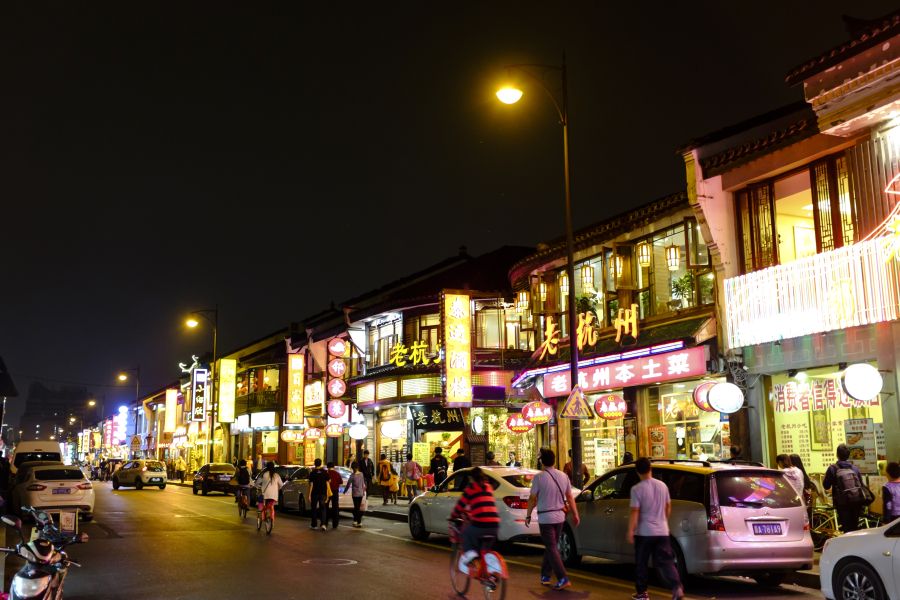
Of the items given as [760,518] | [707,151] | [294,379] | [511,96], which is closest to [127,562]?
[760,518]

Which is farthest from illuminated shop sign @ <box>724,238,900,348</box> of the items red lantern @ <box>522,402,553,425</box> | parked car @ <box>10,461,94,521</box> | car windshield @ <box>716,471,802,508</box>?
parked car @ <box>10,461,94,521</box>

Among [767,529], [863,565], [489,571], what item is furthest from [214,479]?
[863,565]

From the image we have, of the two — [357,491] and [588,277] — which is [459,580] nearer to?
[357,491]

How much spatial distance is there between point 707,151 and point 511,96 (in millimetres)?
5232

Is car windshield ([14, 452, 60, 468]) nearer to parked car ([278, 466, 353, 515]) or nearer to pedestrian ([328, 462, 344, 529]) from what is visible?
parked car ([278, 466, 353, 515])

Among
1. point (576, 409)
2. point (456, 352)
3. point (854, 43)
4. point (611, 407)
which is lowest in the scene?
point (576, 409)

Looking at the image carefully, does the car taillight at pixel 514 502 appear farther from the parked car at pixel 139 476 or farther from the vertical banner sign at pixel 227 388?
the vertical banner sign at pixel 227 388

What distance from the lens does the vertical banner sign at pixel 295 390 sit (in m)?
43.3

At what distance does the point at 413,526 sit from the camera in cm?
1770

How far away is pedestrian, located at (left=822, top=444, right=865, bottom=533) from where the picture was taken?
42.6 feet

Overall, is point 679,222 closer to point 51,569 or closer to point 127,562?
point 127,562

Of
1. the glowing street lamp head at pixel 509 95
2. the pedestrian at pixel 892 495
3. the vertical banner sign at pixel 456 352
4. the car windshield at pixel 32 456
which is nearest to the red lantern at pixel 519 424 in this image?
the vertical banner sign at pixel 456 352

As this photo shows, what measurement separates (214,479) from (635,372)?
77.4ft

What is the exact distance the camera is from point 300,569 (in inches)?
497
